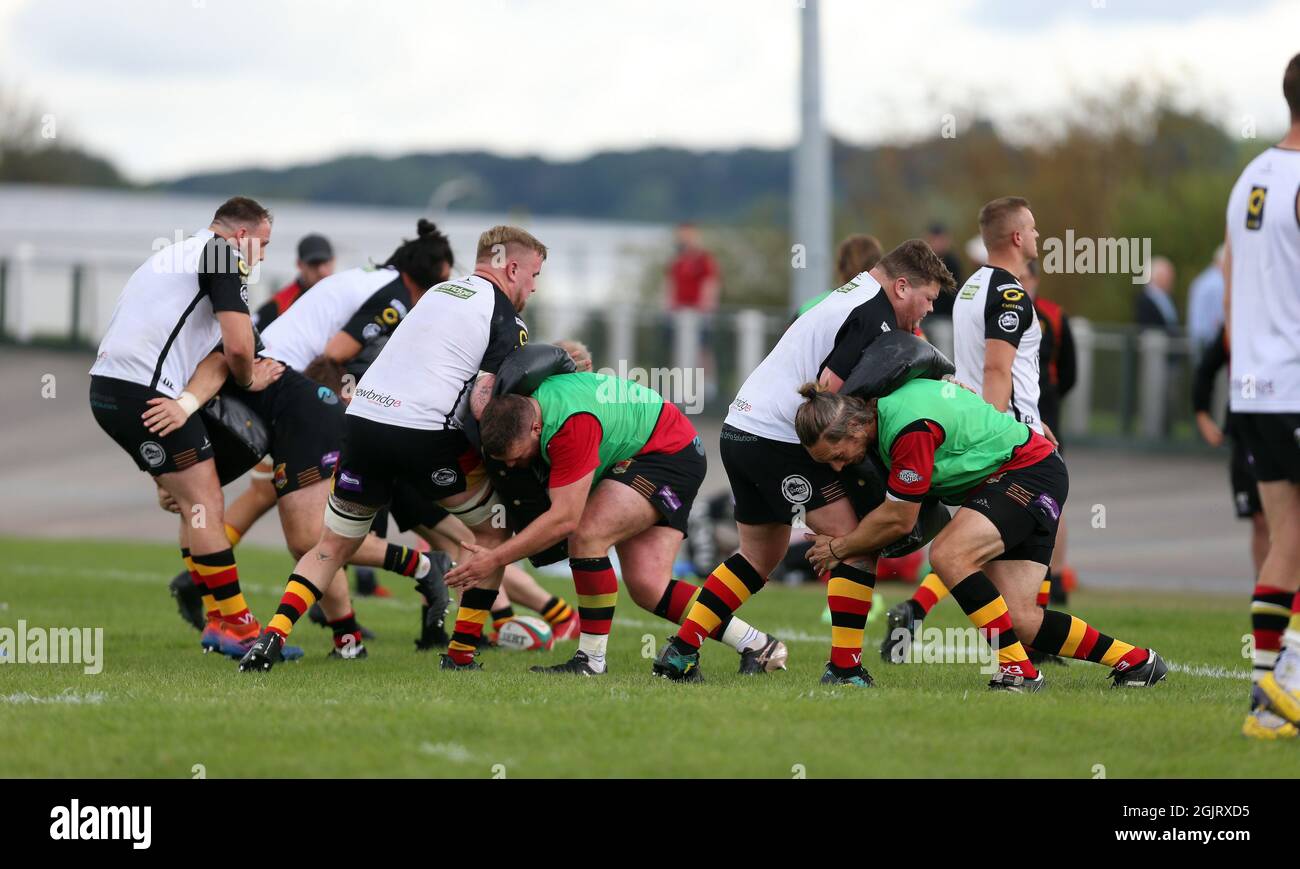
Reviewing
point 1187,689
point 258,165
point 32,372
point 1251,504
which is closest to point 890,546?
point 1187,689

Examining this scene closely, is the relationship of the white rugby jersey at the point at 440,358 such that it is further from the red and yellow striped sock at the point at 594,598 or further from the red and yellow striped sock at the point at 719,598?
the red and yellow striped sock at the point at 719,598

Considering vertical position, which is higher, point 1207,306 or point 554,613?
point 1207,306

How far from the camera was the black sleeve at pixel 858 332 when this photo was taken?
756 cm

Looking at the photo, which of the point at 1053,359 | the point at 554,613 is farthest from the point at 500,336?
the point at 1053,359

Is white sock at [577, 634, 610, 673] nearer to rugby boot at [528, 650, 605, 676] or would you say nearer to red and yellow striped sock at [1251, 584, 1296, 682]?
rugby boot at [528, 650, 605, 676]

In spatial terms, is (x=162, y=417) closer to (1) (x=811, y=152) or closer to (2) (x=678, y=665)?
(2) (x=678, y=665)

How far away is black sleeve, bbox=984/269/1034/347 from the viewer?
331 inches

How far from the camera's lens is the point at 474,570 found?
25.0ft

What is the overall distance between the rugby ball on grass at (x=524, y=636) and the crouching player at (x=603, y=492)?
3.70 feet

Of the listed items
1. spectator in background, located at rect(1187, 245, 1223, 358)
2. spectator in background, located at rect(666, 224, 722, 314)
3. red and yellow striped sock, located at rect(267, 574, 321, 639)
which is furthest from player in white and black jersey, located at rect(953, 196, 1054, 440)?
spectator in background, located at rect(666, 224, 722, 314)

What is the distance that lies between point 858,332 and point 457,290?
1.91m

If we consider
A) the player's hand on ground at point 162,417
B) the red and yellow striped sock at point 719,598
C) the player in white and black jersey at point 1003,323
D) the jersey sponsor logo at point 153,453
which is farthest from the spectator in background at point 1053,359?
→ the jersey sponsor logo at point 153,453

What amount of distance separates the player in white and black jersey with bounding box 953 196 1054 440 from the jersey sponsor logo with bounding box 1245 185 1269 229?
2.15 m

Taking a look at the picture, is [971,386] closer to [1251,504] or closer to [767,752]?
[1251,504]
